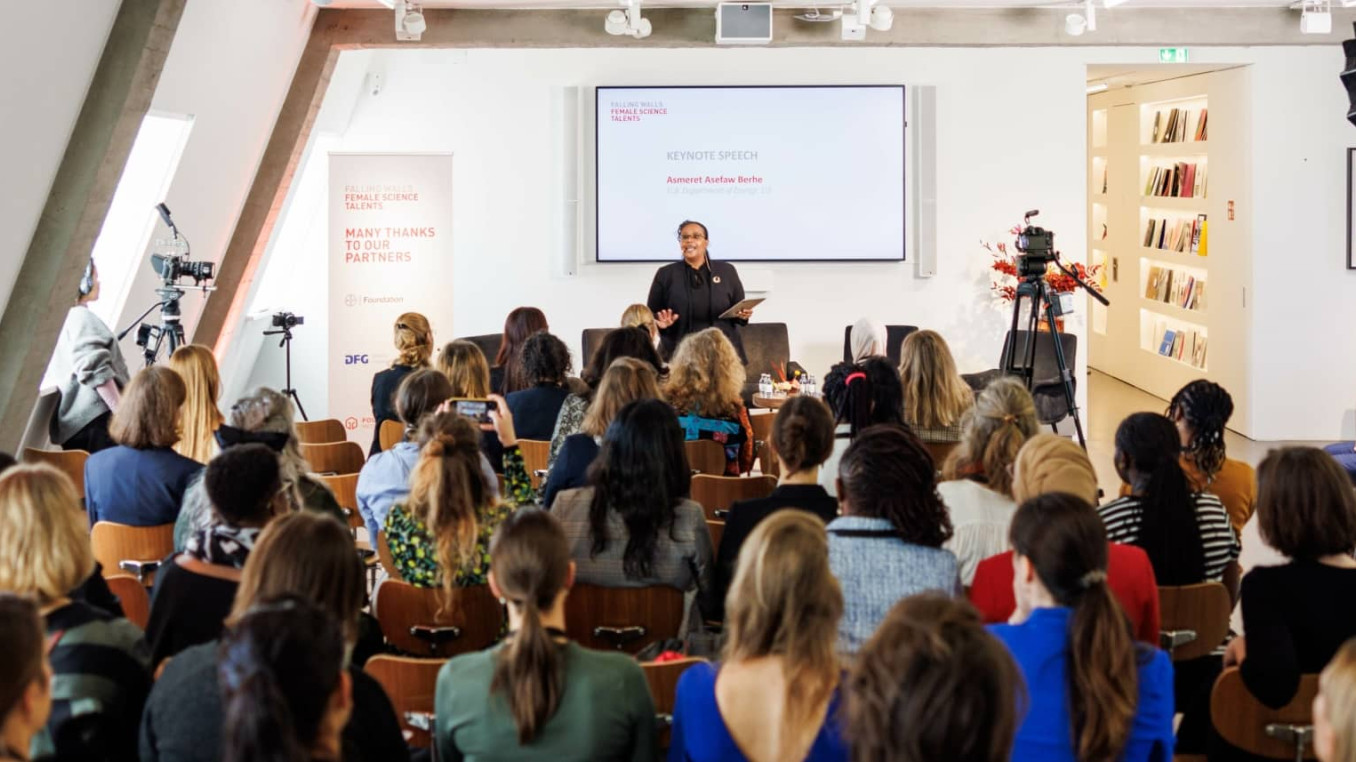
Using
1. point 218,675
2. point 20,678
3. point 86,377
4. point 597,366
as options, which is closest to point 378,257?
point 86,377

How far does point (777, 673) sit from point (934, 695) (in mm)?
709

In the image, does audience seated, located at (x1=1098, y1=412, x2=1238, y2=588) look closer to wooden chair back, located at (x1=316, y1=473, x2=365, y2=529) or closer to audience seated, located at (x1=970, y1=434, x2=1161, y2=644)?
audience seated, located at (x1=970, y1=434, x2=1161, y2=644)

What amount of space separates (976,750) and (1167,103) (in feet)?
37.3

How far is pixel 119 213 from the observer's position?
7.97 metres

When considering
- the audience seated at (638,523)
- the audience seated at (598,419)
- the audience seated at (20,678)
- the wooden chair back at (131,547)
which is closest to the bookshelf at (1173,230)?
the audience seated at (598,419)

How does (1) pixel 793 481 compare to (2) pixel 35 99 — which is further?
(2) pixel 35 99

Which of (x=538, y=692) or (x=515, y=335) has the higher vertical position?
(x=515, y=335)

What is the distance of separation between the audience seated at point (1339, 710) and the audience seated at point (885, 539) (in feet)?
4.53

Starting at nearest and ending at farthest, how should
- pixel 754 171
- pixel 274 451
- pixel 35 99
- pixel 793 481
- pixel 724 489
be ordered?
pixel 274 451 → pixel 793 481 → pixel 724 489 → pixel 35 99 → pixel 754 171

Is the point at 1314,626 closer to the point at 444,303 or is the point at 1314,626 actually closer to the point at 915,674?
the point at 915,674

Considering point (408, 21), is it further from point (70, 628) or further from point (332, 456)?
point (70, 628)

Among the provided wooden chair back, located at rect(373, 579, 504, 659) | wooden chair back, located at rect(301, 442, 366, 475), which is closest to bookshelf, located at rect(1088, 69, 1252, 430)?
wooden chair back, located at rect(301, 442, 366, 475)

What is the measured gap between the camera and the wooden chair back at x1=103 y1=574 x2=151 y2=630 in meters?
3.63

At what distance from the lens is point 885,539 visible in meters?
3.32
